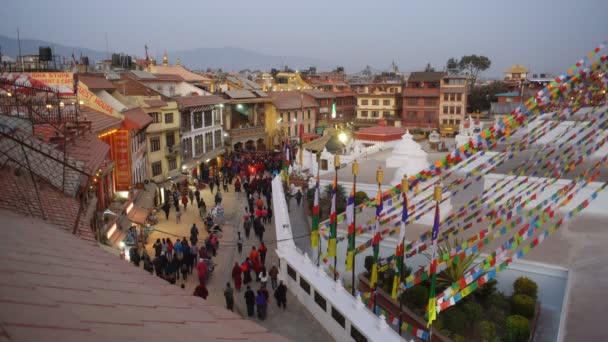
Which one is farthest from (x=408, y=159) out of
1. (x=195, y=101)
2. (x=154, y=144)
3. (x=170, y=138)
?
(x=195, y=101)

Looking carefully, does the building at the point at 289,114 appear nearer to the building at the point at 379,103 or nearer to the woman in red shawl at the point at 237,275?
the building at the point at 379,103

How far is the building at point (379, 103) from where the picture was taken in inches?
2606

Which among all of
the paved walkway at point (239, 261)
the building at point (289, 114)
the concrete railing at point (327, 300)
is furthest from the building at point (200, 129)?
the concrete railing at point (327, 300)

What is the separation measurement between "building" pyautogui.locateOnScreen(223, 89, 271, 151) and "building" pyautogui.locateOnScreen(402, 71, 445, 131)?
19779 mm

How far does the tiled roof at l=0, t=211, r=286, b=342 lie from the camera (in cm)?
277

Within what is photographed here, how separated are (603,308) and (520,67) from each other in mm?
91334

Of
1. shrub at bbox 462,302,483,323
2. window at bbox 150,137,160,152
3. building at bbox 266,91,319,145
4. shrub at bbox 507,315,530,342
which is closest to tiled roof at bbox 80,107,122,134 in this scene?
window at bbox 150,137,160,152

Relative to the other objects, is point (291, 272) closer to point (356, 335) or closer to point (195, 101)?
point (356, 335)

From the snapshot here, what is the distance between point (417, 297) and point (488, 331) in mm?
2355

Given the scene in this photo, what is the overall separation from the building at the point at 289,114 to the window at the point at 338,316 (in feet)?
131

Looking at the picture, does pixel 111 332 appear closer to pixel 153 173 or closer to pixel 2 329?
pixel 2 329

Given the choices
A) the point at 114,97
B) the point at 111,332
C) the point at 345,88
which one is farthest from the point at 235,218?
the point at 345,88

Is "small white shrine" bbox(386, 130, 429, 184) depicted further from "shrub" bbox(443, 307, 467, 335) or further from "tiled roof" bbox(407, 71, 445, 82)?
"tiled roof" bbox(407, 71, 445, 82)

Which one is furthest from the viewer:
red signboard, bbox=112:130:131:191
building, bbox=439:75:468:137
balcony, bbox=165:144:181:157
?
building, bbox=439:75:468:137
